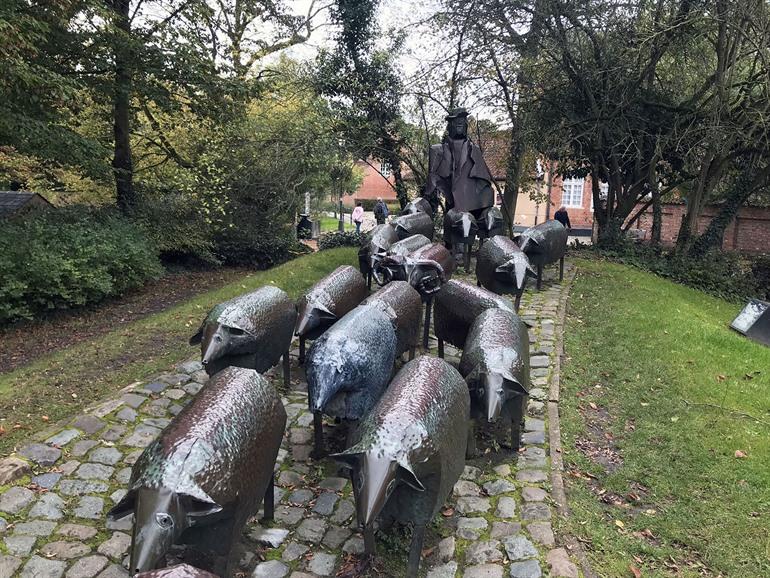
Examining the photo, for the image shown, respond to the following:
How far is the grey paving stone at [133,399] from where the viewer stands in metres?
6.27

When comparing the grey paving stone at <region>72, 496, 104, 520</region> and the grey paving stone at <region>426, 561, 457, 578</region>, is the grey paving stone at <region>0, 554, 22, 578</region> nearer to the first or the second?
the grey paving stone at <region>72, 496, 104, 520</region>

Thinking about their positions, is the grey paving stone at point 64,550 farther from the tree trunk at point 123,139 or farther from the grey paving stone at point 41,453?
the tree trunk at point 123,139

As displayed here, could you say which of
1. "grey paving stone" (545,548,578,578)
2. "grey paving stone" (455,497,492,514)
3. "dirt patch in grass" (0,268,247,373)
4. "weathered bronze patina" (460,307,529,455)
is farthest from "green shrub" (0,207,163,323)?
"grey paving stone" (545,548,578,578)

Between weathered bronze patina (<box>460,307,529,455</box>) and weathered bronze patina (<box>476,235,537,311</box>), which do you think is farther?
weathered bronze patina (<box>476,235,537,311</box>)

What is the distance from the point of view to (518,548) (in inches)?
171

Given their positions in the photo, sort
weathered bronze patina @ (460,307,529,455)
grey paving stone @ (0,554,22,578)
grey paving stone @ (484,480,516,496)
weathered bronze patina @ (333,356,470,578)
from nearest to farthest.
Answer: weathered bronze patina @ (333,356,470,578), grey paving stone @ (0,554,22,578), weathered bronze patina @ (460,307,529,455), grey paving stone @ (484,480,516,496)

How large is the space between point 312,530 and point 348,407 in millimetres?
1071

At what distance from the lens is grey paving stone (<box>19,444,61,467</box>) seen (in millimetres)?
5156

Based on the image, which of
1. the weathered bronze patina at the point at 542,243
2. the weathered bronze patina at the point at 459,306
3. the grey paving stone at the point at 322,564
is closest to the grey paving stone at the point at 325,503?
the grey paving stone at the point at 322,564

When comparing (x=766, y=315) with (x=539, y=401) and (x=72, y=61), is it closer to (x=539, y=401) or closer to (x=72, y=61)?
(x=539, y=401)

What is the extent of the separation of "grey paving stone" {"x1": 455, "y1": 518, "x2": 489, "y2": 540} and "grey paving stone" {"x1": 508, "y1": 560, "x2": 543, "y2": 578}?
453 millimetres

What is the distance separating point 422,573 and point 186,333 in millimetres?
6173

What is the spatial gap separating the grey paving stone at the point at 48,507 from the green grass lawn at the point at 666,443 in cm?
432

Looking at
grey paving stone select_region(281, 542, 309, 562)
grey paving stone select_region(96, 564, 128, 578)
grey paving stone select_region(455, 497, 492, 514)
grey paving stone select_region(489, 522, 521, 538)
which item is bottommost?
grey paving stone select_region(281, 542, 309, 562)
